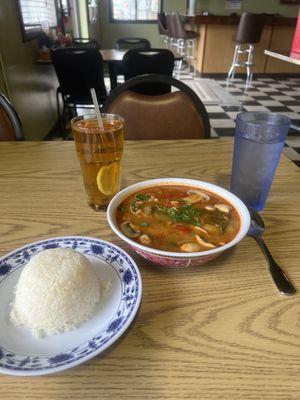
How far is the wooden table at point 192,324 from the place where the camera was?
0.37 meters

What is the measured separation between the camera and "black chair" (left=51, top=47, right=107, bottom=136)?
2.84m

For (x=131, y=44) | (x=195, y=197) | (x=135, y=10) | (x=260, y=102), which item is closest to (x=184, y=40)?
(x=131, y=44)

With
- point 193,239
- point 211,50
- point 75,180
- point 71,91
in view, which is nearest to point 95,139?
point 75,180

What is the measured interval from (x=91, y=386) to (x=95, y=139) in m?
0.48

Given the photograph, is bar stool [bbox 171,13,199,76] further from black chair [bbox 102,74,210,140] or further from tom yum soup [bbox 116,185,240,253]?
tom yum soup [bbox 116,185,240,253]

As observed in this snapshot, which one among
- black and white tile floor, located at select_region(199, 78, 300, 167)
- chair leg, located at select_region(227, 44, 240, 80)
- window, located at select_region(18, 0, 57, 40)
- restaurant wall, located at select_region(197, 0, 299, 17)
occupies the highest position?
restaurant wall, located at select_region(197, 0, 299, 17)

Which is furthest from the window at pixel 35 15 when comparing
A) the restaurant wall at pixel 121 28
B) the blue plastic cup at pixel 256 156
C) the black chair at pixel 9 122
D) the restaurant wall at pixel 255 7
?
the restaurant wall at pixel 255 7

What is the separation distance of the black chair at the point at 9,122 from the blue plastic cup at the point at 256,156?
91cm

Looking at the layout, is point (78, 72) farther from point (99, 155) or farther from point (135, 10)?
point (135, 10)

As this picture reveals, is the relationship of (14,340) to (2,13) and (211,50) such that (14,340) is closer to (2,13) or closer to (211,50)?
(2,13)

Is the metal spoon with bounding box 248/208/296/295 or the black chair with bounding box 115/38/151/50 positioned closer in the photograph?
the metal spoon with bounding box 248/208/296/295

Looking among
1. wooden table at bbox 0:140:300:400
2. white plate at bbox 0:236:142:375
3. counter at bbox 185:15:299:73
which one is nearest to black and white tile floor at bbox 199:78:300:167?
counter at bbox 185:15:299:73

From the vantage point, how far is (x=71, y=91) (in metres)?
3.16

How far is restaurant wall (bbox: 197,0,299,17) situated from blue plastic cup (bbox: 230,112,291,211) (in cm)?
818
